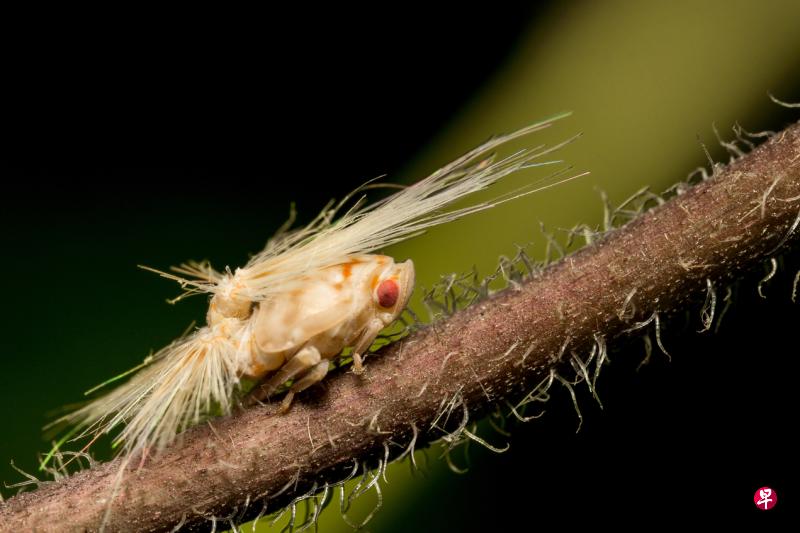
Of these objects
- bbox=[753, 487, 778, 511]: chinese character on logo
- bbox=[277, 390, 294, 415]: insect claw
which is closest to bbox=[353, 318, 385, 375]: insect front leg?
bbox=[277, 390, 294, 415]: insect claw

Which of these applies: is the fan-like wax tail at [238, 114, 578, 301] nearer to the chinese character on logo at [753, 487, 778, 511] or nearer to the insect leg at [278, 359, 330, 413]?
the insect leg at [278, 359, 330, 413]

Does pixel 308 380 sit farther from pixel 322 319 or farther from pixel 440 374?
pixel 440 374

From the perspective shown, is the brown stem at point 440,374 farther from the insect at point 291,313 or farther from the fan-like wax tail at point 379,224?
the fan-like wax tail at point 379,224

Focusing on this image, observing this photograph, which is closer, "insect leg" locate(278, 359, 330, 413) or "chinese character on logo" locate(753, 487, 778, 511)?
"insect leg" locate(278, 359, 330, 413)

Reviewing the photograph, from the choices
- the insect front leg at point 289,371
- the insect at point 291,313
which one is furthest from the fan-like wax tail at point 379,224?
the insect front leg at point 289,371

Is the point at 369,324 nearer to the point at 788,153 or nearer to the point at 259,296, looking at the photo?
the point at 259,296

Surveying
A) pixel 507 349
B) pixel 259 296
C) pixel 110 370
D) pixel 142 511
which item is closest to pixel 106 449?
pixel 110 370

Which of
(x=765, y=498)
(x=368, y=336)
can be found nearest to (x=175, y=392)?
(x=368, y=336)
